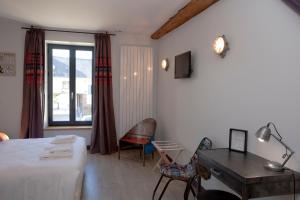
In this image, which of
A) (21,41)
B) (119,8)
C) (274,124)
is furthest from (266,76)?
(21,41)

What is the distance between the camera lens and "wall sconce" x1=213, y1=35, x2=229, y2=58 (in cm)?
246

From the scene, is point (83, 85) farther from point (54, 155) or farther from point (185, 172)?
point (185, 172)

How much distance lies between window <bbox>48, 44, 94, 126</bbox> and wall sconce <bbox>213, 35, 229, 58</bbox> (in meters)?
3.02

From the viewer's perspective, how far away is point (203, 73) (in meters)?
3.00

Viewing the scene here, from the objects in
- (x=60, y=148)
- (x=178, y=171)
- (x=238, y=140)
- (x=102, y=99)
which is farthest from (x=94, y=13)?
(x=238, y=140)

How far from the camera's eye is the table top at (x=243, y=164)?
157 centimetres

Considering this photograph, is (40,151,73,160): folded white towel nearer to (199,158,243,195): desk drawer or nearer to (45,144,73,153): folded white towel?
(45,144,73,153): folded white towel

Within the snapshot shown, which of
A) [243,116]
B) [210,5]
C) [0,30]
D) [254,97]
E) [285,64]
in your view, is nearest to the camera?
[285,64]

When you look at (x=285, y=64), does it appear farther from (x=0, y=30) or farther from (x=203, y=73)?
(x=0, y=30)

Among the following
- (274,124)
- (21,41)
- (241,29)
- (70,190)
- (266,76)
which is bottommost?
(70,190)

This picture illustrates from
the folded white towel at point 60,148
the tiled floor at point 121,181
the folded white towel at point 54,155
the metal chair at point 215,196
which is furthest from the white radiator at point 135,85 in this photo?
the metal chair at point 215,196

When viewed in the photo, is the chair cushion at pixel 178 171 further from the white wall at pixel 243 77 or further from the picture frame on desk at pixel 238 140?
the picture frame on desk at pixel 238 140

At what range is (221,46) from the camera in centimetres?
251

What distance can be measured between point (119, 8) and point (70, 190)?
8.30 ft
